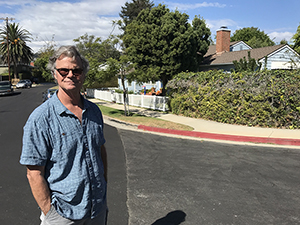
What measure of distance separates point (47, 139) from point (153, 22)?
1935 cm

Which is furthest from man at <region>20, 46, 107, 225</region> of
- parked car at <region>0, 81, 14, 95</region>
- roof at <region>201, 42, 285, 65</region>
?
parked car at <region>0, 81, 14, 95</region>

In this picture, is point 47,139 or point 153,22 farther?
point 153,22

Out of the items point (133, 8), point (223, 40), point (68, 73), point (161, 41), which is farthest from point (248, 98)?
point (133, 8)

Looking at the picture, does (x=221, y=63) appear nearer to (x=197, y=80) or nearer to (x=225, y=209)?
(x=197, y=80)

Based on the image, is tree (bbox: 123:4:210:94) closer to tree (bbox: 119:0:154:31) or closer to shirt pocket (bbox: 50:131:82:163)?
shirt pocket (bbox: 50:131:82:163)

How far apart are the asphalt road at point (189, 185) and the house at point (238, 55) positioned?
1562 cm

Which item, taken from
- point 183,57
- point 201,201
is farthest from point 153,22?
point 201,201

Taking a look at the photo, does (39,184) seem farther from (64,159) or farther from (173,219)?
(173,219)

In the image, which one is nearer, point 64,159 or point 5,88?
point 64,159

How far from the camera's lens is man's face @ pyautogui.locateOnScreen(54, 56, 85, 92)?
6.93ft

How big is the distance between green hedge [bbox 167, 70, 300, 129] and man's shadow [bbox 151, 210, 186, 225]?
316 inches

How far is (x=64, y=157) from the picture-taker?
1.93 m

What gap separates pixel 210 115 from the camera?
12430 mm

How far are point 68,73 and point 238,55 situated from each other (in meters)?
23.9
